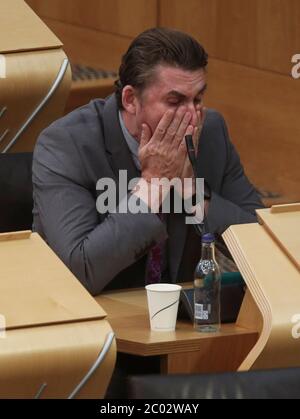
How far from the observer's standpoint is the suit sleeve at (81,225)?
7.09 feet

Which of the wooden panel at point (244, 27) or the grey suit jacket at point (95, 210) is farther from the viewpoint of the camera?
the wooden panel at point (244, 27)

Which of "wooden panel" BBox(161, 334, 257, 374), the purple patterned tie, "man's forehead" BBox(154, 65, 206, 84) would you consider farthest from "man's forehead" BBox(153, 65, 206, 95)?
"wooden panel" BBox(161, 334, 257, 374)

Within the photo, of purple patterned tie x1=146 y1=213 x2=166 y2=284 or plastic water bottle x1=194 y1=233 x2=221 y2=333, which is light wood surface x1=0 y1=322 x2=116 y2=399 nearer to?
plastic water bottle x1=194 y1=233 x2=221 y2=333

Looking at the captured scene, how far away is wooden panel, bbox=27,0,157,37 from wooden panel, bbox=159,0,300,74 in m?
0.09

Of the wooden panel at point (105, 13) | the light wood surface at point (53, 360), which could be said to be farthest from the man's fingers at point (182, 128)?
the wooden panel at point (105, 13)

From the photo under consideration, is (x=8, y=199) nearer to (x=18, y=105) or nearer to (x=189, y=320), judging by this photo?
(x=18, y=105)

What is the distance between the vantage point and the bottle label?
6.37 feet

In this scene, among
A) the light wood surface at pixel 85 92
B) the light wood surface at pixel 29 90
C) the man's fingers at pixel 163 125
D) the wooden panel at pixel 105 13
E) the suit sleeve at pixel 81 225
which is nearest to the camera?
the suit sleeve at pixel 81 225

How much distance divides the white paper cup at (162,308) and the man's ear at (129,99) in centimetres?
51

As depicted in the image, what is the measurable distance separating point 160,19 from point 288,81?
555mm

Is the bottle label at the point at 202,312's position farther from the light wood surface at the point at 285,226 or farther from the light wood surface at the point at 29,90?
the light wood surface at the point at 29,90

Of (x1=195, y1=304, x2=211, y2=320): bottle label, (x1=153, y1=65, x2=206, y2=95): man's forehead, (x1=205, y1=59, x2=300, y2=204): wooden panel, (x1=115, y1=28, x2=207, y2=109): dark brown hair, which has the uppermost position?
(x1=115, y1=28, x2=207, y2=109): dark brown hair

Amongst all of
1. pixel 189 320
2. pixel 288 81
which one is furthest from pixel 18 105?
pixel 288 81
